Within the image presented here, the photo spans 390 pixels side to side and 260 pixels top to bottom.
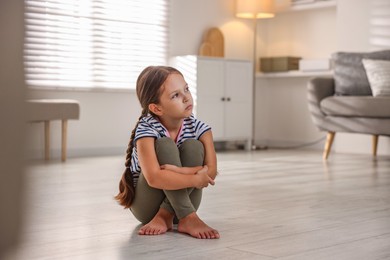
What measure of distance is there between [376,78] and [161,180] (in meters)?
3.52

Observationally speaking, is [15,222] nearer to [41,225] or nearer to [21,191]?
[21,191]

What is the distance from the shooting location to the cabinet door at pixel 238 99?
575 centimetres

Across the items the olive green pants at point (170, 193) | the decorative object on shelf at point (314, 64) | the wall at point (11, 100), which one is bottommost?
the olive green pants at point (170, 193)

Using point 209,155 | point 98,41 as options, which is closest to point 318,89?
point 98,41

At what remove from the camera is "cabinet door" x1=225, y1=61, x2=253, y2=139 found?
575 centimetres

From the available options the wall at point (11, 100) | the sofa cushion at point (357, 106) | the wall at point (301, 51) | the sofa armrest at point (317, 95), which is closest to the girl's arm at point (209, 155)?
the wall at point (11, 100)

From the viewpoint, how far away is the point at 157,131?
1.65m

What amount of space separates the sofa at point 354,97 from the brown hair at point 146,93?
9.95ft

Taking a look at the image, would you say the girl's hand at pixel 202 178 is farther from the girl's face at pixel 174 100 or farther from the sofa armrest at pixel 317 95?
the sofa armrest at pixel 317 95

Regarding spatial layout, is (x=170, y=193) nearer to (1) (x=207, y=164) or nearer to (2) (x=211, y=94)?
(1) (x=207, y=164)

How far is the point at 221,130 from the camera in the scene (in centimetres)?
571

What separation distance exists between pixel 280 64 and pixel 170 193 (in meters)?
4.56

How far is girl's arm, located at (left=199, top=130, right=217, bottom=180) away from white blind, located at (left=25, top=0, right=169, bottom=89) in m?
3.07

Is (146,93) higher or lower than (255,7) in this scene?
lower
